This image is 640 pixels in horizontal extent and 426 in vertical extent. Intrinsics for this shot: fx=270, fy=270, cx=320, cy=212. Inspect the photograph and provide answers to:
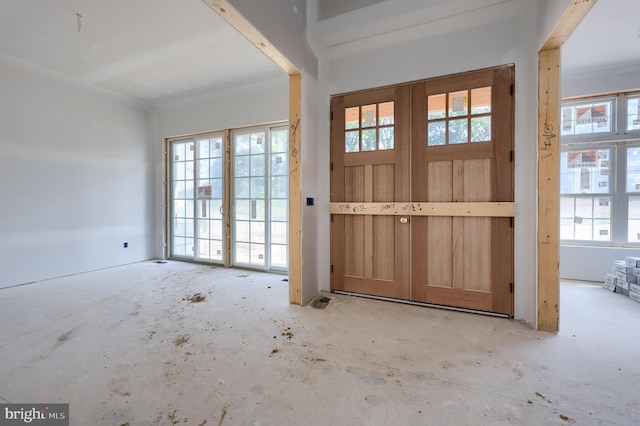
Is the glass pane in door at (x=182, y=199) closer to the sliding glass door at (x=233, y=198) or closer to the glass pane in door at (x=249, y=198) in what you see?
the sliding glass door at (x=233, y=198)

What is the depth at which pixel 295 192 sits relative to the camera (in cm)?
302

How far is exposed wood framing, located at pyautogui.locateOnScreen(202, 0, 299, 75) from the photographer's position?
192 cm

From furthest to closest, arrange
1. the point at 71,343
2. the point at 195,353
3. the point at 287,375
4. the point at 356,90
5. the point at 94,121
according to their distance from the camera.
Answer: the point at 94,121 < the point at 356,90 < the point at 71,343 < the point at 195,353 < the point at 287,375

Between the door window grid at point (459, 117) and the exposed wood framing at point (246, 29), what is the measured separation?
5.17 ft

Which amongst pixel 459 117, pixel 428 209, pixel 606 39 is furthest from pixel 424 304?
pixel 606 39

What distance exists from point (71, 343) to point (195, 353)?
1096 millimetres

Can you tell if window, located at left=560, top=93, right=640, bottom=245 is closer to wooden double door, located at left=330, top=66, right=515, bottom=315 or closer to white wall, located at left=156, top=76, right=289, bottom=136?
wooden double door, located at left=330, top=66, right=515, bottom=315

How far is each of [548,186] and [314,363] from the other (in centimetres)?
245

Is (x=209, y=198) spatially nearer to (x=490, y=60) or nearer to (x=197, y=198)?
(x=197, y=198)

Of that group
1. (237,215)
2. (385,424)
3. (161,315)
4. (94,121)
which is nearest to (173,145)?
(94,121)

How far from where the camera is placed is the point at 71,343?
86.8 inches

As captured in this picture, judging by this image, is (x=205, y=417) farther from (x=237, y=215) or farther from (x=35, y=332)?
(x=237, y=215)

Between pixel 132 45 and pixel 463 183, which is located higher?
pixel 132 45

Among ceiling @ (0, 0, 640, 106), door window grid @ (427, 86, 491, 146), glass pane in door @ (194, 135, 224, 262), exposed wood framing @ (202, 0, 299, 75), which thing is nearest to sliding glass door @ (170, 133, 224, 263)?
glass pane in door @ (194, 135, 224, 262)
